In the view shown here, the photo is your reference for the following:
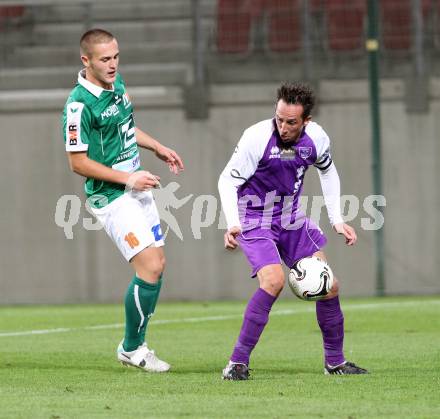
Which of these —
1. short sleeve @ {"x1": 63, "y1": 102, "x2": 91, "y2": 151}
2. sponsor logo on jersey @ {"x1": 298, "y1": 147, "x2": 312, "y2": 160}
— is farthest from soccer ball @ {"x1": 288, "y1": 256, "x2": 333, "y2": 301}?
short sleeve @ {"x1": 63, "y1": 102, "x2": 91, "y2": 151}

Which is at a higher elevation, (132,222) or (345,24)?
(345,24)

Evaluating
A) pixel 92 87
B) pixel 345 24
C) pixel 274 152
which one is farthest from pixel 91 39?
pixel 345 24

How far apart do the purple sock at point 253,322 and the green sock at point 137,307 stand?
772mm

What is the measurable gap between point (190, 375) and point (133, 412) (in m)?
1.75

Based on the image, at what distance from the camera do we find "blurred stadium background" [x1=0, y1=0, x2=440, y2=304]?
1823 cm

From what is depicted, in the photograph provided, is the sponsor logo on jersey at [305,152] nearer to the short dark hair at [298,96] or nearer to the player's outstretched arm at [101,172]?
the short dark hair at [298,96]

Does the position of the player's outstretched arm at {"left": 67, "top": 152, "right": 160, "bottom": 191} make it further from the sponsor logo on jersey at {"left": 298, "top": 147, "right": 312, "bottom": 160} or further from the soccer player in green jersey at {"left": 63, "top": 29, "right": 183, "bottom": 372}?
the sponsor logo on jersey at {"left": 298, "top": 147, "right": 312, "bottom": 160}

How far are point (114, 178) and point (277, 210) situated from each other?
3.45 feet

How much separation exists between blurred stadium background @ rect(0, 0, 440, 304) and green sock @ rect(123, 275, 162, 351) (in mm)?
9857

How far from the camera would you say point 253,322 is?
7781mm

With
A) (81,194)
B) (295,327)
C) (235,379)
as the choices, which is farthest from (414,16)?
(235,379)

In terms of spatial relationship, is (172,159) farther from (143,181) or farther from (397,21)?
(397,21)

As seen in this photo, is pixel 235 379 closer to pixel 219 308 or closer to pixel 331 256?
pixel 219 308

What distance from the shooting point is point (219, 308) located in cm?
1549
